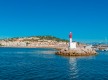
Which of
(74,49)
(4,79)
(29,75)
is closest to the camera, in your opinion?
(4,79)

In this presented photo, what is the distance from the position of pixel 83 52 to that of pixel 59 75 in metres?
64.3

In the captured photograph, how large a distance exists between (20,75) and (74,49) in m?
64.2

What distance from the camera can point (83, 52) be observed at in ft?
356

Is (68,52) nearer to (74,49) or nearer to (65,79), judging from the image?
(74,49)

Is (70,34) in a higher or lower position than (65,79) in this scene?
higher

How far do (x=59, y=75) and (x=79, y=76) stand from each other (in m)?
3.25

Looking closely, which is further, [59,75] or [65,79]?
[59,75]

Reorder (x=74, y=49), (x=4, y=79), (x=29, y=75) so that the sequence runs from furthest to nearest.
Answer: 1. (x=74, y=49)
2. (x=29, y=75)
3. (x=4, y=79)

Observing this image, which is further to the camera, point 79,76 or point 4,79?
point 79,76

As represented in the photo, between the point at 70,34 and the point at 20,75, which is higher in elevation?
the point at 70,34

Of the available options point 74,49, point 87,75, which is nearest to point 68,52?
point 74,49

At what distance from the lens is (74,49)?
10725 centimetres

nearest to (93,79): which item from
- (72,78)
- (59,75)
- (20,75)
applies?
(72,78)

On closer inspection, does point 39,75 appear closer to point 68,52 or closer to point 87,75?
point 87,75
